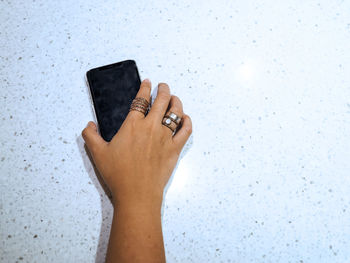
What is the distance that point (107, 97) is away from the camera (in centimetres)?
58

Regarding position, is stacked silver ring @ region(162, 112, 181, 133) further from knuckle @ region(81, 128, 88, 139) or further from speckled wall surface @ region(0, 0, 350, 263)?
knuckle @ region(81, 128, 88, 139)

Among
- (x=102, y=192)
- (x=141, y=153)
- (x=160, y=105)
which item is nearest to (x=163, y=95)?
(x=160, y=105)

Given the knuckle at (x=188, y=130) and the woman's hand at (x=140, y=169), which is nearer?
the woman's hand at (x=140, y=169)

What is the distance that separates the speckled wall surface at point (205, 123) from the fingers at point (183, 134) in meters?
0.04

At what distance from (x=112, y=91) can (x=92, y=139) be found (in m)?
0.13

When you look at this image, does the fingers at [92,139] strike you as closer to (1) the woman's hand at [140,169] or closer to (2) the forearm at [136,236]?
(1) the woman's hand at [140,169]

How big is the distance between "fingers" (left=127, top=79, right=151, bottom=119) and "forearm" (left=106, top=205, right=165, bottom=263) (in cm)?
19

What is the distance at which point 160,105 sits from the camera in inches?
21.2

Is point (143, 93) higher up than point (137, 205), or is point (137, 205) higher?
point (143, 93)

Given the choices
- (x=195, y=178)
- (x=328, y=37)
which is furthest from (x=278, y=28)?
(x=195, y=178)

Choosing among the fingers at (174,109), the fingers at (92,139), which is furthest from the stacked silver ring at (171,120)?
the fingers at (92,139)

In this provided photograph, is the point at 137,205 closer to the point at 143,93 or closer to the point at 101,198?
the point at 101,198

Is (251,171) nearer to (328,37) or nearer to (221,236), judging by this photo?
(221,236)

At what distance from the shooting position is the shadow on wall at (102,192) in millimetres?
530
